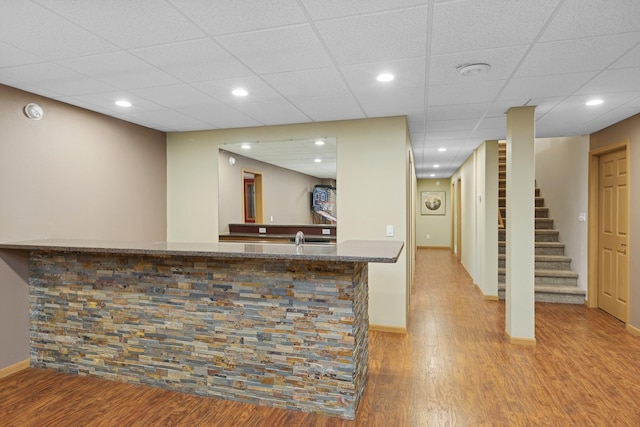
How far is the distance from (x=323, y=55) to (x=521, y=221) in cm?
259

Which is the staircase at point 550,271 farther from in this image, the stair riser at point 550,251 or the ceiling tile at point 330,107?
the ceiling tile at point 330,107

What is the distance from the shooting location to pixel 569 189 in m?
5.73

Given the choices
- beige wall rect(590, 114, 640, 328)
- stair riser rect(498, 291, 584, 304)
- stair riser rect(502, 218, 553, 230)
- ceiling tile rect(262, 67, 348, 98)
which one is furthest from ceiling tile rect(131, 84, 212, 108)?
stair riser rect(502, 218, 553, 230)

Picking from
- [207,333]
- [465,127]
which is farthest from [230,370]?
[465,127]

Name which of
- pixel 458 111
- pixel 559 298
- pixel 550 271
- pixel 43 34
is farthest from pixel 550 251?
pixel 43 34

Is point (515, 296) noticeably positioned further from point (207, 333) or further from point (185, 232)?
point (185, 232)

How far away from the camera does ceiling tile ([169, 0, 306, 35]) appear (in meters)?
1.80

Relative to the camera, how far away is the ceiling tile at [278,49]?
6.92ft

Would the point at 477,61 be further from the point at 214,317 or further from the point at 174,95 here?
the point at 214,317

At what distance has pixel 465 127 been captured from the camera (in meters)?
4.60

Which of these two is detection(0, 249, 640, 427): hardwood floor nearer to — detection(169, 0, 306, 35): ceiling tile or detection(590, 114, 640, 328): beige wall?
detection(590, 114, 640, 328): beige wall

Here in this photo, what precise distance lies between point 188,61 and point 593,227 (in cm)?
528

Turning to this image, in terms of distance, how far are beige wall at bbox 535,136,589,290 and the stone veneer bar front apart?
4085 mm

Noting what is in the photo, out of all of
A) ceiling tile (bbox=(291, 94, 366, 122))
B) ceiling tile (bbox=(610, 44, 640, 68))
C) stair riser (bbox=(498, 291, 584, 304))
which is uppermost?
ceiling tile (bbox=(291, 94, 366, 122))
